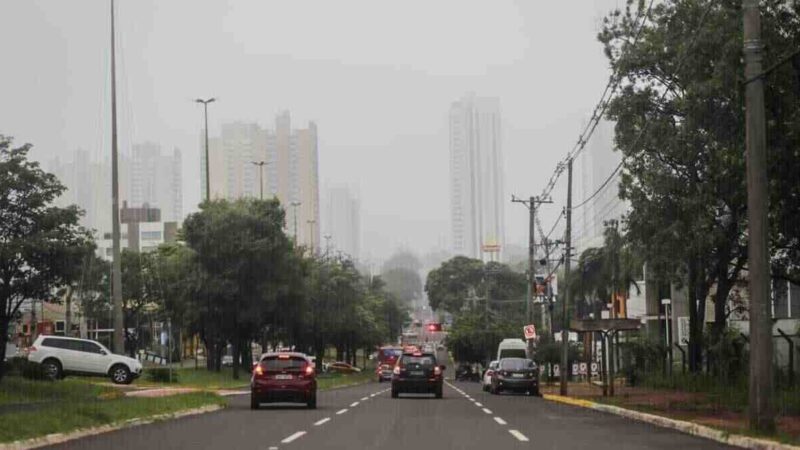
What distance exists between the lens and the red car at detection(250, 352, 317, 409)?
28.9 metres

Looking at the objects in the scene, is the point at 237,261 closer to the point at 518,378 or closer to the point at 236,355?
the point at 236,355

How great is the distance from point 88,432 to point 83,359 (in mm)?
21340

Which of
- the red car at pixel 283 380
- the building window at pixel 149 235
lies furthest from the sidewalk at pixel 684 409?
the building window at pixel 149 235

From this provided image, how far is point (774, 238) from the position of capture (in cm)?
2817

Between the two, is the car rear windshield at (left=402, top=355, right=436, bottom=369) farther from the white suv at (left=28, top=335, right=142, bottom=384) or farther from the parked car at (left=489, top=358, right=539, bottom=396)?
the white suv at (left=28, top=335, right=142, bottom=384)

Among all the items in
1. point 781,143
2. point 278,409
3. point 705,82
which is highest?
point 705,82

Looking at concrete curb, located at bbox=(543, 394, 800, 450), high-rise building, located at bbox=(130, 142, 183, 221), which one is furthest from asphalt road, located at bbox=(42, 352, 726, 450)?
high-rise building, located at bbox=(130, 142, 183, 221)

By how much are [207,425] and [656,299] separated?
160ft

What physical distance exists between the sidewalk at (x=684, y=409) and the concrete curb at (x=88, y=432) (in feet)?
34.6

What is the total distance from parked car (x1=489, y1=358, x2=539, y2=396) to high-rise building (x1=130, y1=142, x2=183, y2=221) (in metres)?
81.1

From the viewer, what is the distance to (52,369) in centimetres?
3825

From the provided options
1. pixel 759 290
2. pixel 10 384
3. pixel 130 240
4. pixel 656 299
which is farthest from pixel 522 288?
pixel 759 290

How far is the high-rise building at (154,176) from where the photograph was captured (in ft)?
406

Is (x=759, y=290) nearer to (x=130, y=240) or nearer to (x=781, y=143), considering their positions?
(x=781, y=143)
